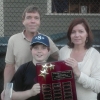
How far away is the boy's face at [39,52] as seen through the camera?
303cm

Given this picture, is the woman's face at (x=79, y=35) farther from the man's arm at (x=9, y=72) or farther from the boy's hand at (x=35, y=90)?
the man's arm at (x=9, y=72)

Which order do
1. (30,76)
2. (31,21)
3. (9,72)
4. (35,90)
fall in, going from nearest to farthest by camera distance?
(35,90) < (30,76) < (31,21) < (9,72)

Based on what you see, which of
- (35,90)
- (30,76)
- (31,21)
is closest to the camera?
(35,90)

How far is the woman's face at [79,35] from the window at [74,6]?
609 centimetres

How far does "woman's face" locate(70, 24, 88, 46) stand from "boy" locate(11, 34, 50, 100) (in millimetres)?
300

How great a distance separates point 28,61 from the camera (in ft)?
11.0

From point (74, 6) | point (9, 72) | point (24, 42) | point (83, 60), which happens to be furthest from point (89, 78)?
point (74, 6)

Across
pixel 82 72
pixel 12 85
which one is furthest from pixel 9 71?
pixel 82 72

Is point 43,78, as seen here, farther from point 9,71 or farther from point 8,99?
point 9,71

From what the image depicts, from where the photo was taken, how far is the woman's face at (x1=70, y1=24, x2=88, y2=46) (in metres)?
3.16

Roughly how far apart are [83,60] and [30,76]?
553 millimetres

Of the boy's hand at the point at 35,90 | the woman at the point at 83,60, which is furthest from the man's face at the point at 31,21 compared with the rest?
the boy's hand at the point at 35,90

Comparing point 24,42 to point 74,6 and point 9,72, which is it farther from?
point 74,6

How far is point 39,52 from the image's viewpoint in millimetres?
3033
